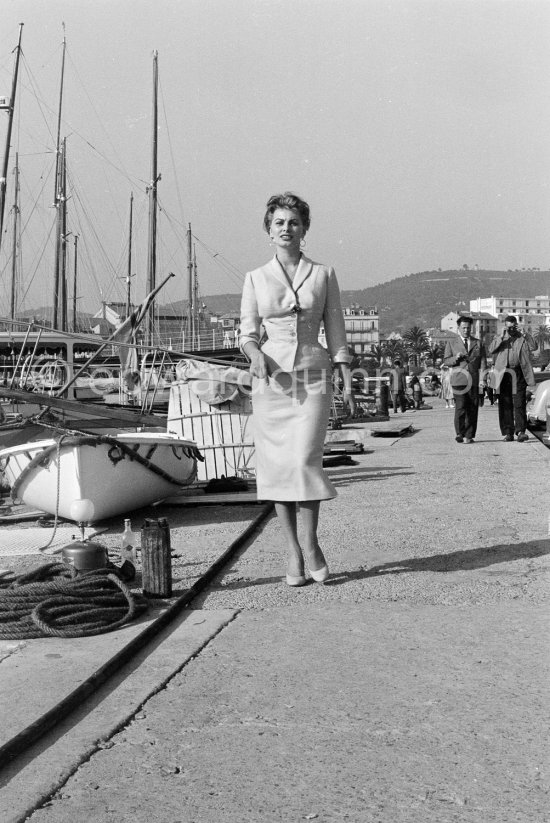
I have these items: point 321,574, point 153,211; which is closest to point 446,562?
point 321,574

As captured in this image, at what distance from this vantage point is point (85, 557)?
5523mm

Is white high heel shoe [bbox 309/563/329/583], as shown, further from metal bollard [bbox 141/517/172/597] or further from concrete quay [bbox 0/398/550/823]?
metal bollard [bbox 141/517/172/597]

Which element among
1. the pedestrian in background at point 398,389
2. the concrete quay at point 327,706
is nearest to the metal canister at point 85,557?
the concrete quay at point 327,706

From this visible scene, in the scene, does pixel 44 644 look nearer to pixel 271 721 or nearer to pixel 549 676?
pixel 271 721

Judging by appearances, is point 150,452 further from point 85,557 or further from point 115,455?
point 85,557

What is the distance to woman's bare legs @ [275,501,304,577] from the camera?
5.57 metres

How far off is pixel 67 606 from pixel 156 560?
58cm

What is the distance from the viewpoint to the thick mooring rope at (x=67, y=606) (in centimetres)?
464

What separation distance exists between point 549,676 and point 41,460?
190 inches

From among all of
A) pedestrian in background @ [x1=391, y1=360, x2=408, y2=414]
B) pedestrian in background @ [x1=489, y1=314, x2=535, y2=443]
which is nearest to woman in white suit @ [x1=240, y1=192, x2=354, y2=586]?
pedestrian in background @ [x1=489, y1=314, x2=535, y2=443]

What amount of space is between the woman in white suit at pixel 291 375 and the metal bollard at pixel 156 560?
672 mm

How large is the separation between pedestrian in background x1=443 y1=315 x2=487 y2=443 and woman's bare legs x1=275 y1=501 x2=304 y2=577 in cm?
1013

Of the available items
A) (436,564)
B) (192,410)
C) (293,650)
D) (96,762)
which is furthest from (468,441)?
(96,762)

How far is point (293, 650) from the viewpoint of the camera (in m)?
4.29
